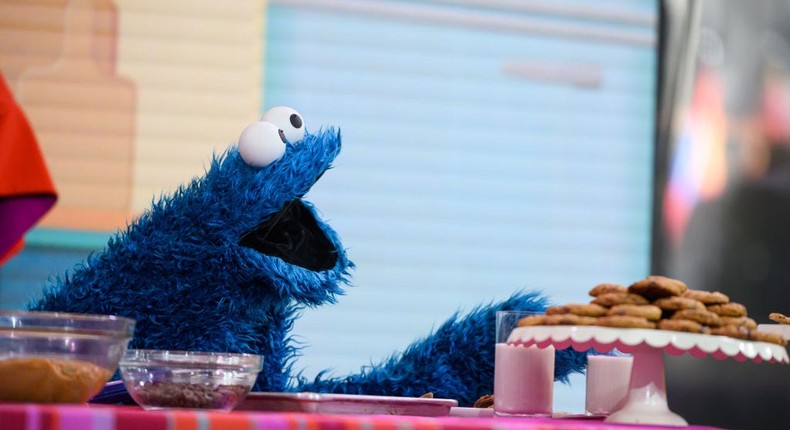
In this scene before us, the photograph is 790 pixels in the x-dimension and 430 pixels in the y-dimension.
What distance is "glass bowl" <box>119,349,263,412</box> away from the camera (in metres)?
0.74

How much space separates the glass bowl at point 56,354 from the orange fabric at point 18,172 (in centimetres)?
41

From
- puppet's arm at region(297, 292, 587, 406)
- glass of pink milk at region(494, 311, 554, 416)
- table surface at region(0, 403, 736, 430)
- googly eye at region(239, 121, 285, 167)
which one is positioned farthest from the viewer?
puppet's arm at region(297, 292, 587, 406)

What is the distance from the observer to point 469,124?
8.38 feet

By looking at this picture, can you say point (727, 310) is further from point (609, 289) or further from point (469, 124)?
point (469, 124)

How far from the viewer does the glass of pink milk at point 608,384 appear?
0.98m

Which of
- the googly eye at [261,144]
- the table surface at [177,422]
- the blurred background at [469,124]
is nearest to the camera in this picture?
the table surface at [177,422]

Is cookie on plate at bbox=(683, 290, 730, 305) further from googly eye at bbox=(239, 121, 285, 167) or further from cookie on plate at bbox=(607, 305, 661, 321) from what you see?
googly eye at bbox=(239, 121, 285, 167)

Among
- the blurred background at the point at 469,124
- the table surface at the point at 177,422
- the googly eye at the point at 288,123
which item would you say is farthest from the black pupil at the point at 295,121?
the blurred background at the point at 469,124

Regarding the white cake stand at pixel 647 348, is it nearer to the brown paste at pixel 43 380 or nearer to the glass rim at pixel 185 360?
the glass rim at pixel 185 360

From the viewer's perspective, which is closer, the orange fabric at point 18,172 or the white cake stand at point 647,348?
the white cake stand at point 647,348

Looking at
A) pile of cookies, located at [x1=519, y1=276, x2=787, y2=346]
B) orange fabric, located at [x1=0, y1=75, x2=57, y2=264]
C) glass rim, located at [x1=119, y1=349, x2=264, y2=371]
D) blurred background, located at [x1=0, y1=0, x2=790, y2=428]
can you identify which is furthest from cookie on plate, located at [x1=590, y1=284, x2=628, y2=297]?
blurred background, located at [x1=0, y1=0, x2=790, y2=428]

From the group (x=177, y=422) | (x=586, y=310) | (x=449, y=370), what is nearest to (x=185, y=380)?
(x=177, y=422)

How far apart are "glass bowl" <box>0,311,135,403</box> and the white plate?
0.47 ft

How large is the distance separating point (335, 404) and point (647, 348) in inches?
9.9
